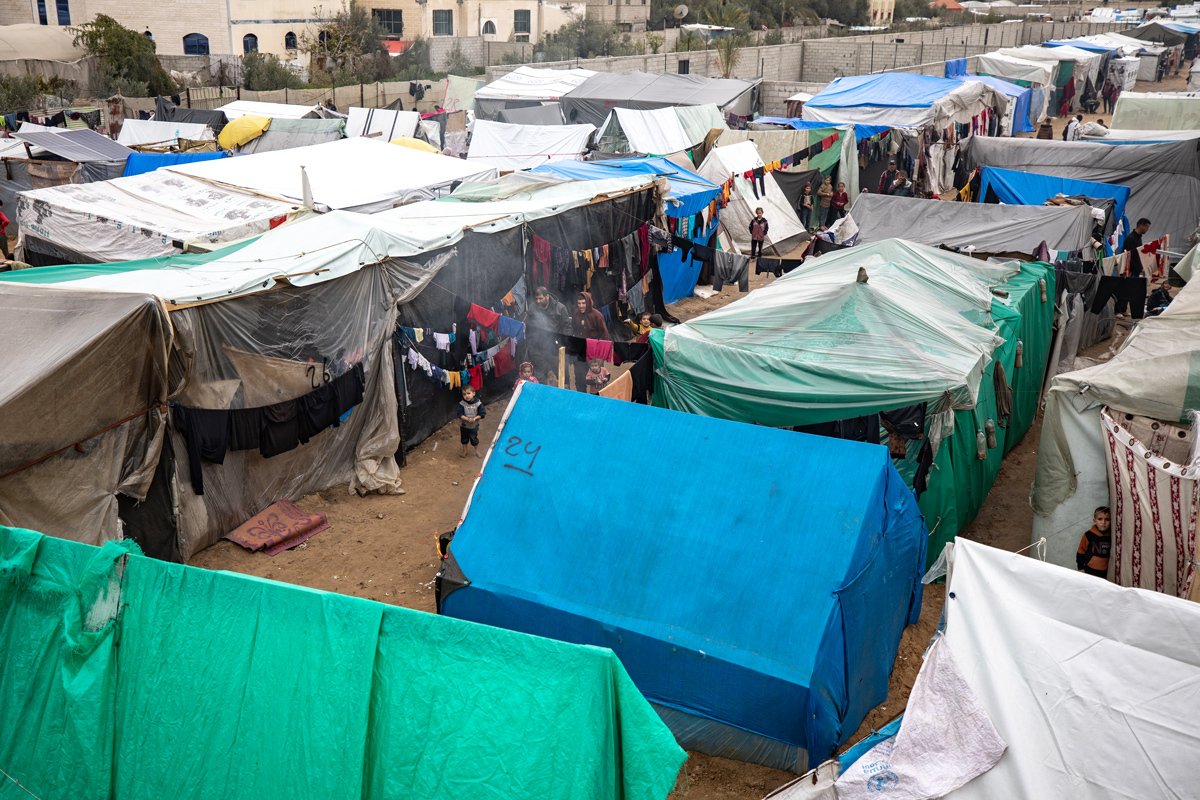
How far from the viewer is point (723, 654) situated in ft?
19.9

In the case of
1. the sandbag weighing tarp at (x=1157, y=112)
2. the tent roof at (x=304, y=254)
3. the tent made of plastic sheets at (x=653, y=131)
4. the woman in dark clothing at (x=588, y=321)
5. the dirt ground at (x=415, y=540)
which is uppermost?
the sandbag weighing tarp at (x=1157, y=112)

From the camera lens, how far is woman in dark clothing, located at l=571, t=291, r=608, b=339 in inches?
516

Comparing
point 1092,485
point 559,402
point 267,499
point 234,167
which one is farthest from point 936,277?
point 234,167

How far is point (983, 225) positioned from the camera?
1350 cm

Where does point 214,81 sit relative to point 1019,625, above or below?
above

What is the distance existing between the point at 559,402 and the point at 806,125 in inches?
697

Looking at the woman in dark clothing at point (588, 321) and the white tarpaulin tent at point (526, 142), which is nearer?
the woman in dark clothing at point (588, 321)

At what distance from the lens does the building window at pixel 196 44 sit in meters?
42.4

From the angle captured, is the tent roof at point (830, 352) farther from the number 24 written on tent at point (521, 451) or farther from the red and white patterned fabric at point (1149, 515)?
the number 24 written on tent at point (521, 451)

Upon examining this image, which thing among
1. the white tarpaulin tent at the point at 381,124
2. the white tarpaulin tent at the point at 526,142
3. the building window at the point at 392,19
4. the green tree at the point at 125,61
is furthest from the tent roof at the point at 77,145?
the building window at the point at 392,19

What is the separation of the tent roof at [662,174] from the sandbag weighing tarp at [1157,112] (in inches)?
530

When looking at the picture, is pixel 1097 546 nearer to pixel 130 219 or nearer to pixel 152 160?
pixel 130 219

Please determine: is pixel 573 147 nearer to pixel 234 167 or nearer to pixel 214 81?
pixel 234 167

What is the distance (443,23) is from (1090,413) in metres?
48.2
